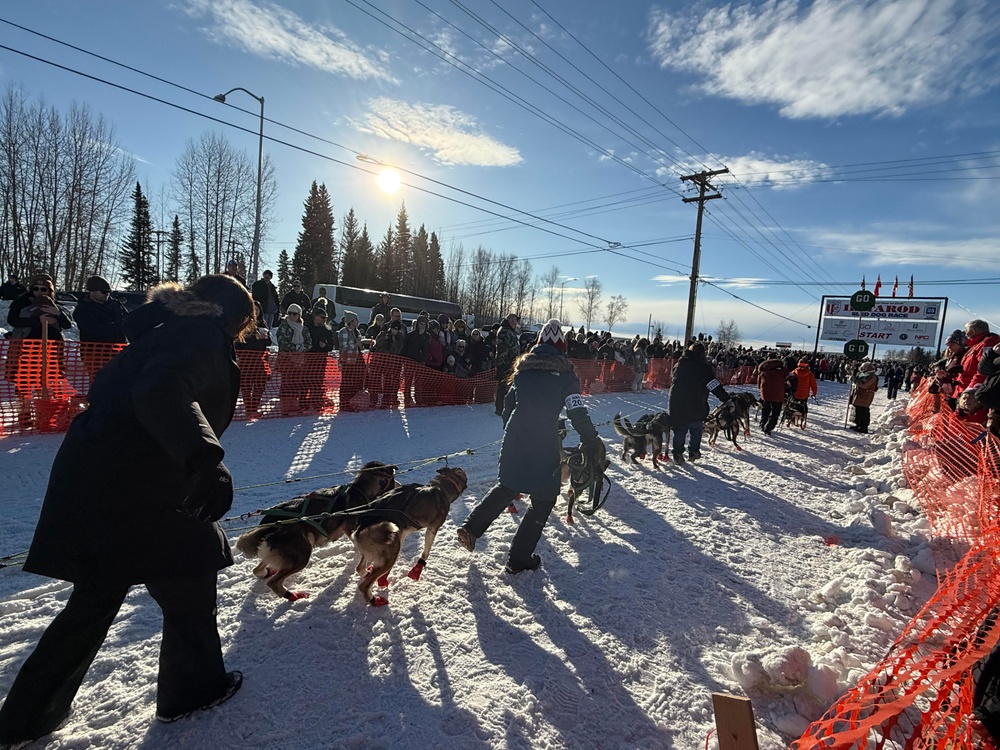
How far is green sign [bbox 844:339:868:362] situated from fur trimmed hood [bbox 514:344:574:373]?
13294mm

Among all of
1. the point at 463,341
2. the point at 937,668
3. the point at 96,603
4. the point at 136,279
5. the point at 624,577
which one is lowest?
the point at 624,577

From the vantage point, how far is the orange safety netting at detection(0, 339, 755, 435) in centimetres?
569

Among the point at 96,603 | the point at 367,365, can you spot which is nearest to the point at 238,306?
the point at 96,603

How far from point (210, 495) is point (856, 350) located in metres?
16.1

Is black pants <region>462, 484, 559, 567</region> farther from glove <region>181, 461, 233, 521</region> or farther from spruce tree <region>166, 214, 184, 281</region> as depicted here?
spruce tree <region>166, 214, 184, 281</region>

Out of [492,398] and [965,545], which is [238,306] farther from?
[492,398]

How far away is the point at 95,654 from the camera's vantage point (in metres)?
1.94

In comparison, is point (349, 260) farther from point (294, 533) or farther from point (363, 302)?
point (294, 533)

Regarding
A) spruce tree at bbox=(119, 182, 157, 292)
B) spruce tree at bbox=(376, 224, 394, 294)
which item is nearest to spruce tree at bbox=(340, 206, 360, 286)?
spruce tree at bbox=(376, 224, 394, 294)

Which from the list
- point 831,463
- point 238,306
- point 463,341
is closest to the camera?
point 238,306

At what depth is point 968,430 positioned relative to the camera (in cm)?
583

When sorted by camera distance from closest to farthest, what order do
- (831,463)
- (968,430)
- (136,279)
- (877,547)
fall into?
1. (877,547)
2. (968,430)
3. (831,463)
4. (136,279)

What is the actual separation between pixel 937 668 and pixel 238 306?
3.71 metres

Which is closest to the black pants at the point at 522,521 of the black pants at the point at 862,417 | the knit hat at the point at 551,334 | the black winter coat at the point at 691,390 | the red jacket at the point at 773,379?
the knit hat at the point at 551,334
